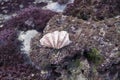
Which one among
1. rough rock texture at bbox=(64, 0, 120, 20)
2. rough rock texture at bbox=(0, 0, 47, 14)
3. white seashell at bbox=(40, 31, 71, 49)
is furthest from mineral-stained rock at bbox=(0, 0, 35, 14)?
white seashell at bbox=(40, 31, 71, 49)

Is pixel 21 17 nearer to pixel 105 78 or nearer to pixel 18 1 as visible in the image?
pixel 18 1

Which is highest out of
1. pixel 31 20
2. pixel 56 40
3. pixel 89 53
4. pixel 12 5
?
pixel 56 40

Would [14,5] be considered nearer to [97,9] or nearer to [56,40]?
[97,9]

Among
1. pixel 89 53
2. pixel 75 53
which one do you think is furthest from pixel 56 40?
pixel 89 53

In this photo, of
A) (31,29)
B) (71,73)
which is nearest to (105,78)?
(71,73)

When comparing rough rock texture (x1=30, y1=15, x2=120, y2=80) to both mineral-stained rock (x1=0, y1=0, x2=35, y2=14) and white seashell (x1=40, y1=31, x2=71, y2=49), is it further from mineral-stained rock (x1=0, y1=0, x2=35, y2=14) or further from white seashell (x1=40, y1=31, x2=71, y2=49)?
mineral-stained rock (x1=0, y1=0, x2=35, y2=14)

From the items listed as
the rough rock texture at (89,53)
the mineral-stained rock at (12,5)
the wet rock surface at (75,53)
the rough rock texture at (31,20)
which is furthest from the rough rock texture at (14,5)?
the rough rock texture at (89,53)
